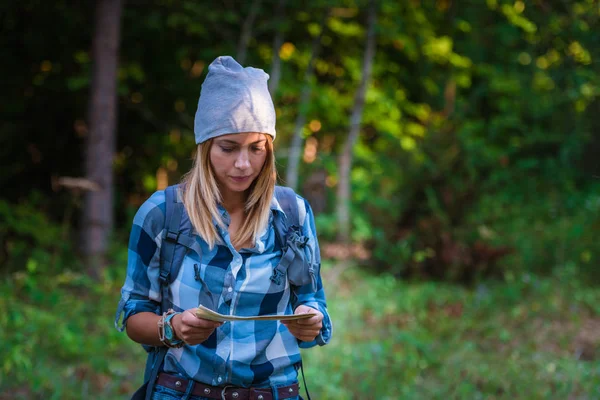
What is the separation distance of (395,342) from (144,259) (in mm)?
4755

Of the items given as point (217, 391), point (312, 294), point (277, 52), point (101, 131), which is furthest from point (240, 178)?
point (277, 52)

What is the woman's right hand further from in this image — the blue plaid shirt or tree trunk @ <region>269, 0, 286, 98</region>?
tree trunk @ <region>269, 0, 286, 98</region>

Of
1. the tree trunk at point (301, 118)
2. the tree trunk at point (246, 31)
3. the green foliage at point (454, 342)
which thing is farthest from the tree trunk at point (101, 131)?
the tree trunk at point (301, 118)

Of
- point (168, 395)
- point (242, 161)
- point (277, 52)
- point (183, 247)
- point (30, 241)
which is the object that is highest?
point (277, 52)

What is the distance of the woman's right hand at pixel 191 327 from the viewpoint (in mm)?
1862

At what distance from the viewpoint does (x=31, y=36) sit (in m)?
9.02

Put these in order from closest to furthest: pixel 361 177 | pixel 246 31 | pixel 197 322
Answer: pixel 197 322
pixel 246 31
pixel 361 177

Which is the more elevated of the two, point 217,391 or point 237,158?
point 237,158

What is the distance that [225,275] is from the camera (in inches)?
80.4

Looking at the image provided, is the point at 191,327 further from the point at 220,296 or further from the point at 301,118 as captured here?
the point at 301,118

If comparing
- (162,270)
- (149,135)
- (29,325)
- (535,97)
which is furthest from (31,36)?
(535,97)

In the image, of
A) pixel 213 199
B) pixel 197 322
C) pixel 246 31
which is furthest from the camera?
pixel 246 31

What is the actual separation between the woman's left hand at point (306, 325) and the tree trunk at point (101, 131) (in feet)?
19.2

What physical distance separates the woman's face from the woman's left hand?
0.44m
